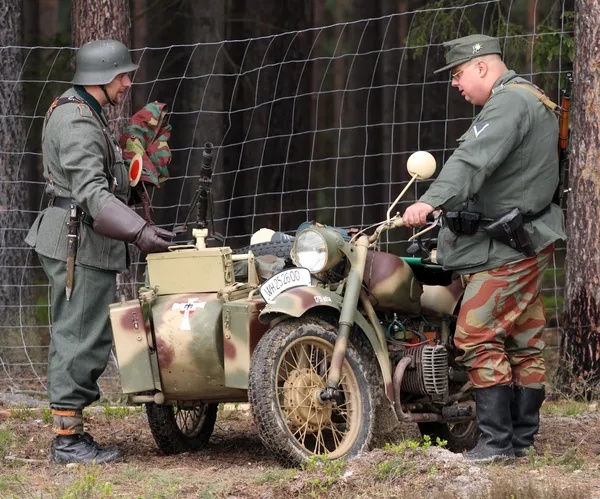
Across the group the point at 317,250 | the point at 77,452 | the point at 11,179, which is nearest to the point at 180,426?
the point at 77,452

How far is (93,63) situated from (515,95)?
2.13 m

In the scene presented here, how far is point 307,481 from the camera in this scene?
4949 mm

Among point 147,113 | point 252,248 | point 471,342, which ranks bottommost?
point 471,342

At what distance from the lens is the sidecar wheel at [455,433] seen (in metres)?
6.45

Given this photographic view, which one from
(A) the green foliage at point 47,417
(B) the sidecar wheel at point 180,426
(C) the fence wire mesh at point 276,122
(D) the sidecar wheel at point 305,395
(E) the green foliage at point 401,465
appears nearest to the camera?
(E) the green foliage at point 401,465

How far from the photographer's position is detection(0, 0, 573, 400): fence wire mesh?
1010 cm

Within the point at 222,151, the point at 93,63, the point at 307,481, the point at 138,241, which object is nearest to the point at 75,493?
the point at 307,481

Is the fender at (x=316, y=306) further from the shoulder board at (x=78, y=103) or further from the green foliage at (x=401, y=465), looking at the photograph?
the shoulder board at (x=78, y=103)

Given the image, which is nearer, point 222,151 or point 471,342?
point 471,342

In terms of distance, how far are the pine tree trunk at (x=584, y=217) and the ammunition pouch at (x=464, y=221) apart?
2449 mm

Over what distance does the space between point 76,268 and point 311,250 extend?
1.25m

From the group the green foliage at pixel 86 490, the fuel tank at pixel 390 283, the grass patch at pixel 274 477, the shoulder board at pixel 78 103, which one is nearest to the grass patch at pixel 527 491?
the grass patch at pixel 274 477

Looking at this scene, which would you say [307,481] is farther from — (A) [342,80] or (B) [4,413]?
(A) [342,80]

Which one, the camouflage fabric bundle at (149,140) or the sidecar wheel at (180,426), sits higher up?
the camouflage fabric bundle at (149,140)
